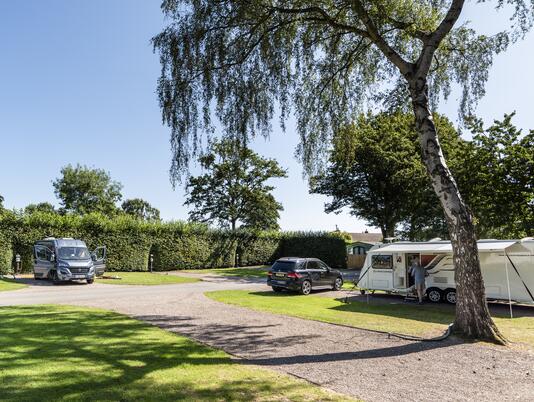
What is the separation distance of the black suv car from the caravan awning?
328 centimetres

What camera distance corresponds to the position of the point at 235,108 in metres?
10.7

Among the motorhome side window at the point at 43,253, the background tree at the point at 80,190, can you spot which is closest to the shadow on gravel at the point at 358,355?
the motorhome side window at the point at 43,253

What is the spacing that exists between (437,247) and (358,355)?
1066cm

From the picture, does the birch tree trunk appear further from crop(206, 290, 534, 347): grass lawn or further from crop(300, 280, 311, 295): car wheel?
crop(300, 280, 311, 295): car wheel

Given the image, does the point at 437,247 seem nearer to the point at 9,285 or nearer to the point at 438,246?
the point at 438,246

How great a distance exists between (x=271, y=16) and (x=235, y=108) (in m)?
2.71

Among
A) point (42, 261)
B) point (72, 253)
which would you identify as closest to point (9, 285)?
point (42, 261)

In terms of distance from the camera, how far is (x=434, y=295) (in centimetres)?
1769

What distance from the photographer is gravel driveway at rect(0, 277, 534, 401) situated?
6098mm

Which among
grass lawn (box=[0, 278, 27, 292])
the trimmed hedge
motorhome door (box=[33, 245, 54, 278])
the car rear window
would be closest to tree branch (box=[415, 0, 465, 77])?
the car rear window

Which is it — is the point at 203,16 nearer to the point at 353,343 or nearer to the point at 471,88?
the point at 471,88

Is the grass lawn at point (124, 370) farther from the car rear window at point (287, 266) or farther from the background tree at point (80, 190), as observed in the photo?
the background tree at point (80, 190)

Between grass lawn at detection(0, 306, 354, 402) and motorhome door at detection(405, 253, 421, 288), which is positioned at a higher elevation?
motorhome door at detection(405, 253, 421, 288)

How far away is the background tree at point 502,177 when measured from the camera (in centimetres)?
2894
